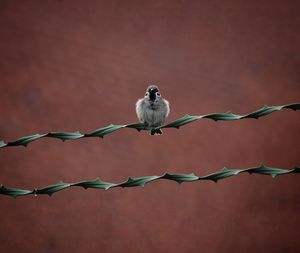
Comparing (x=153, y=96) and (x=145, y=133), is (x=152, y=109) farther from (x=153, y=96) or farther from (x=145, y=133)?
(x=145, y=133)

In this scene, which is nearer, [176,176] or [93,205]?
[176,176]

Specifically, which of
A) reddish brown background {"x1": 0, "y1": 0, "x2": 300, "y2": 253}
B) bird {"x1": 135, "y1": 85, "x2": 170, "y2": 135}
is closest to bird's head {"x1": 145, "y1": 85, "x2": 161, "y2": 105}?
bird {"x1": 135, "y1": 85, "x2": 170, "y2": 135}

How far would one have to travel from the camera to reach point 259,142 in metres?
6.92

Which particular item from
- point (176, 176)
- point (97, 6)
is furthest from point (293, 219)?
point (176, 176)

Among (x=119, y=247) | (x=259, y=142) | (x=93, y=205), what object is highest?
(x=259, y=142)

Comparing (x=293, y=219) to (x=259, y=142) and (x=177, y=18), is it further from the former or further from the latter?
(x=177, y=18)

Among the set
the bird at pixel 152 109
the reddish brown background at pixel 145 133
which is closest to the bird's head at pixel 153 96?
the bird at pixel 152 109

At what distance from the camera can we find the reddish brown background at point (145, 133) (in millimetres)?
6680

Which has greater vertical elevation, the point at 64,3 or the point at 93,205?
the point at 64,3

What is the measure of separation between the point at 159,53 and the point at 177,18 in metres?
0.42

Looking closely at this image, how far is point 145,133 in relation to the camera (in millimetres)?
6777

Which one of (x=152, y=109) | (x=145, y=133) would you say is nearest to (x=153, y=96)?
(x=152, y=109)

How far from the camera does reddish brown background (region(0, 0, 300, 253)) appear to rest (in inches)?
263

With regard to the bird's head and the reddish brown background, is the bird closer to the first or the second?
the bird's head
